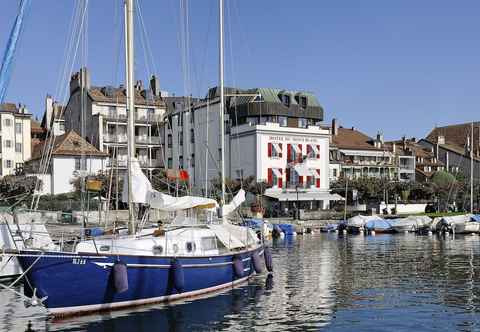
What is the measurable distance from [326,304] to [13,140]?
74.7 metres

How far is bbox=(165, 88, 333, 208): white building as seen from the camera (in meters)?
92.4

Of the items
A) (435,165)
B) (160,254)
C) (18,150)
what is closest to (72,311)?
(160,254)

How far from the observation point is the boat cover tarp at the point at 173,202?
29953 millimetres

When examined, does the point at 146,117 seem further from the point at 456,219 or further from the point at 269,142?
the point at 456,219

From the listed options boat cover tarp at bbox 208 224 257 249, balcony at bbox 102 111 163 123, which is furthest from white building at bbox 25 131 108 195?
boat cover tarp at bbox 208 224 257 249

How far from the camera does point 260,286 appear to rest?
35.3 metres

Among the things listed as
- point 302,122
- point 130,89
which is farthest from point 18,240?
point 302,122

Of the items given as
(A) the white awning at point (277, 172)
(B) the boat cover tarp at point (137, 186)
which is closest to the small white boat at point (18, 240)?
(B) the boat cover tarp at point (137, 186)

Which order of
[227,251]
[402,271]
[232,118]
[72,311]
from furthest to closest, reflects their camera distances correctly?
[232,118]
[402,271]
[227,251]
[72,311]

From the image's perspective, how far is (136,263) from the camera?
26281mm

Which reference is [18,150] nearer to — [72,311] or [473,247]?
[473,247]

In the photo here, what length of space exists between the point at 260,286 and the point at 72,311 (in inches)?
501

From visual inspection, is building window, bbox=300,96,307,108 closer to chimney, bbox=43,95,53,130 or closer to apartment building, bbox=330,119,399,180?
apartment building, bbox=330,119,399,180

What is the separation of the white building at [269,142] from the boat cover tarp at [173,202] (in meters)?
58.0
